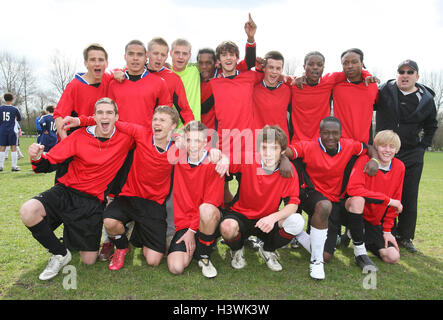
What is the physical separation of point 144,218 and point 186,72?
7.11 ft

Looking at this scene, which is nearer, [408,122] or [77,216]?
[77,216]

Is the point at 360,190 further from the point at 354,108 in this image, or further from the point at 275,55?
the point at 275,55

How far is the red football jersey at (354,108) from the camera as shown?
4328 mm

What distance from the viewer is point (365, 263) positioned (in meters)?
3.65

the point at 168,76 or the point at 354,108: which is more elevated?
the point at 168,76

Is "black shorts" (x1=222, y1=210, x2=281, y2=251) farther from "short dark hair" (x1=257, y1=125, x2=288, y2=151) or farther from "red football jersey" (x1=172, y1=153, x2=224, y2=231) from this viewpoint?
"short dark hair" (x1=257, y1=125, x2=288, y2=151)

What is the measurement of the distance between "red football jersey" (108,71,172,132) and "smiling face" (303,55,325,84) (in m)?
2.04

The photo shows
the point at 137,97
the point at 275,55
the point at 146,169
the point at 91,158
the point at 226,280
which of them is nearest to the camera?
the point at 226,280

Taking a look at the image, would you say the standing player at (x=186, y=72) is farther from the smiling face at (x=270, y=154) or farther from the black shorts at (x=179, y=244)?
the black shorts at (x=179, y=244)

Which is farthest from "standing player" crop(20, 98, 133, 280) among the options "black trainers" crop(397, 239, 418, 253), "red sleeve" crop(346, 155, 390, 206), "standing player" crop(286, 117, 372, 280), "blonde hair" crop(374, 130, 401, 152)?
"black trainers" crop(397, 239, 418, 253)

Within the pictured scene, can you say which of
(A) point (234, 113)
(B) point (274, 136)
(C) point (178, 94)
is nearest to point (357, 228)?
(B) point (274, 136)

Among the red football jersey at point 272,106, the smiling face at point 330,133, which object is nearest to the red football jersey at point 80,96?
the red football jersey at point 272,106

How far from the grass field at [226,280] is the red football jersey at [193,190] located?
565 millimetres

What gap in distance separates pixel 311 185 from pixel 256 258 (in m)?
1.19
